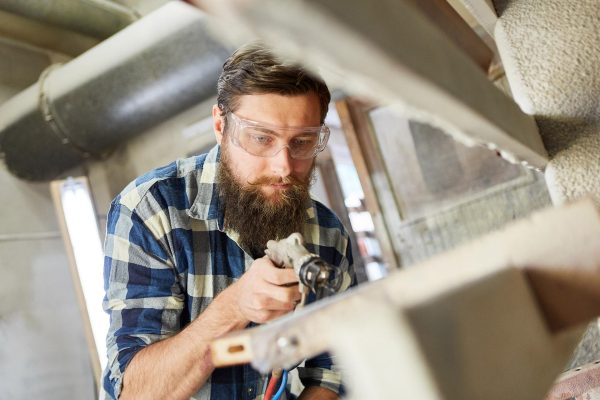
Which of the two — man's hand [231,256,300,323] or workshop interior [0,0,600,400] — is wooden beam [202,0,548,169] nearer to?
workshop interior [0,0,600,400]

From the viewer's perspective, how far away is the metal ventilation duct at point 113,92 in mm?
2795

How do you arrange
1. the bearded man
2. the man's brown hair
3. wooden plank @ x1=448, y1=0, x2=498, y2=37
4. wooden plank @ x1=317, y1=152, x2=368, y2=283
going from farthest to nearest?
wooden plank @ x1=317, y1=152, x2=368, y2=283, the man's brown hair, the bearded man, wooden plank @ x1=448, y1=0, x2=498, y2=37

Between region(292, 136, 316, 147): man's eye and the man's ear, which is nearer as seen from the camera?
region(292, 136, 316, 147): man's eye

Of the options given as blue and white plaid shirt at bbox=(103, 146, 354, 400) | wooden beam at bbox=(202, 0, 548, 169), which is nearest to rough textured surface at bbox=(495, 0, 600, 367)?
wooden beam at bbox=(202, 0, 548, 169)

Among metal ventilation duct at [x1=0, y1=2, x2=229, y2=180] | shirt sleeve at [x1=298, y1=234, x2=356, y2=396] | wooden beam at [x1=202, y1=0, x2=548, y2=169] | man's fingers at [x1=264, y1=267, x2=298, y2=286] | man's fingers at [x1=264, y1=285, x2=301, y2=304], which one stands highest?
metal ventilation duct at [x1=0, y1=2, x2=229, y2=180]

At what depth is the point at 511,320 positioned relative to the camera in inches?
21.9

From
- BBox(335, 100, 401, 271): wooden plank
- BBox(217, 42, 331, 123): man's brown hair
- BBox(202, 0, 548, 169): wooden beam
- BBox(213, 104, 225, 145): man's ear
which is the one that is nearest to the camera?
BBox(202, 0, 548, 169): wooden beam

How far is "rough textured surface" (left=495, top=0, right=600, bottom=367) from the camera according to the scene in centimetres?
103

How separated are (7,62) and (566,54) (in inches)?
141

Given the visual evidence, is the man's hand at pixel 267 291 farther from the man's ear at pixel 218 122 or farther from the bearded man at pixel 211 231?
the man's ear at pixel 218 122

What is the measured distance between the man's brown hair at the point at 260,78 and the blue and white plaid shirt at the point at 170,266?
226 millimetres

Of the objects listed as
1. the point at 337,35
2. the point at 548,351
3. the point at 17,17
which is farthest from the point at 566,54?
the point at 17,17

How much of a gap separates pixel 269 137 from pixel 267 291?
0.57 m

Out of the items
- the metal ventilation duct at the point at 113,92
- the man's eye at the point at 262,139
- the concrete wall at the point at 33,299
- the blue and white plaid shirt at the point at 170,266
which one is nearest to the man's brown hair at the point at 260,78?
the man's eye at the point at 262,139
